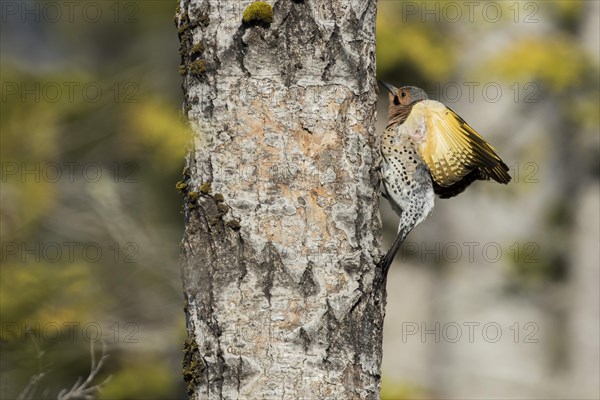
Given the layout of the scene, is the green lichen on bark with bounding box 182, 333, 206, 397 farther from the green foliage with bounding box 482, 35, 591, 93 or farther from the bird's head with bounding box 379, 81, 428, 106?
the green foliage with bounding box 482, 35, 591, 93

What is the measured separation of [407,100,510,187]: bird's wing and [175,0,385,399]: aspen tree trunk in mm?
1286

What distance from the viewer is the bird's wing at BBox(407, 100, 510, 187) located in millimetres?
4281

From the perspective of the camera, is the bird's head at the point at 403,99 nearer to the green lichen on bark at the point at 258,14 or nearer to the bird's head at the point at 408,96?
the bird's head at the point at 408,96

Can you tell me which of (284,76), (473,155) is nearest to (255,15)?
(284,76)

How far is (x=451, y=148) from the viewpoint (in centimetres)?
445

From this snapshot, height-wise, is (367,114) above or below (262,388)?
above

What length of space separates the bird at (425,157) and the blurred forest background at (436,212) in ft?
8.41

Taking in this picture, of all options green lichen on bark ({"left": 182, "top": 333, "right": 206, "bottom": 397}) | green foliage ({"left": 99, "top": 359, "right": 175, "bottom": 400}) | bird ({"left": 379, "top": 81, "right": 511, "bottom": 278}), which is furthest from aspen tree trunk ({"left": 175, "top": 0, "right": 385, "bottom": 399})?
green foliage ({"left": 99, "top": 359, "right": 175, "bottom": 400})

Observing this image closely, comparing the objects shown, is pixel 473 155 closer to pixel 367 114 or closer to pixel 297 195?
pixel 367 114

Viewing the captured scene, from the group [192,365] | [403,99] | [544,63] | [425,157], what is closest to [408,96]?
[403,99]

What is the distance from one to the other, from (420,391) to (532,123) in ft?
13.0

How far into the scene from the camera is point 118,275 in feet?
24.9

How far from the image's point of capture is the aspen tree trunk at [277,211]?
300 centimetres

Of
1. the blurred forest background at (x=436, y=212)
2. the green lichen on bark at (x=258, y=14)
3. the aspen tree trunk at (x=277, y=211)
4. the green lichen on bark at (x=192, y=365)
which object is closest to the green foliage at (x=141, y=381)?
the blurred forest background at (x=436, y=212)
